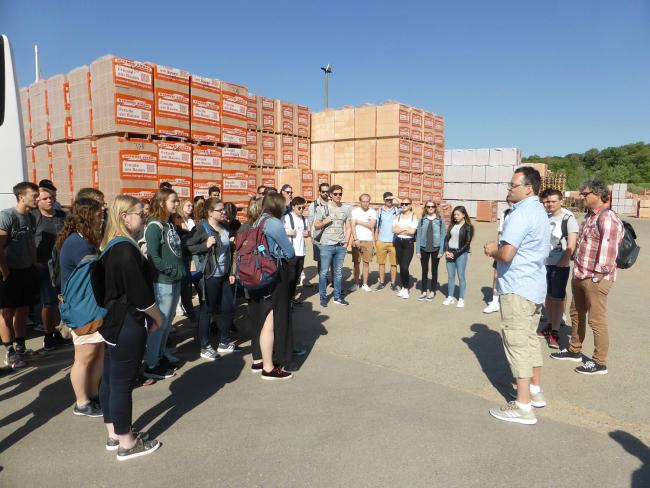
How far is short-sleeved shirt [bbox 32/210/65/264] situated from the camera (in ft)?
17.0

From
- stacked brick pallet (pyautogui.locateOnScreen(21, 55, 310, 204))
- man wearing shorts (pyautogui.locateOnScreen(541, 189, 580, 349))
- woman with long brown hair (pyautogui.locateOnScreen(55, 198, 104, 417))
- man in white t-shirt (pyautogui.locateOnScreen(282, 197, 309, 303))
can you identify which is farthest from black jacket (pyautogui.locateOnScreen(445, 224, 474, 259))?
stacked brick pallet (pyautogui.locateOnScreen(21, 55, 310, 204))

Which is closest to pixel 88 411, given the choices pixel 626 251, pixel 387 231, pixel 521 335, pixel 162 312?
pixel 162 312

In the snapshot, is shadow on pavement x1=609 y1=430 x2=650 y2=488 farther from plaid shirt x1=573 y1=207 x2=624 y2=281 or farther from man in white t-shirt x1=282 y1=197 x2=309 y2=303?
man in white t-shirt x1=282 y1=197 x2=309 y2=303

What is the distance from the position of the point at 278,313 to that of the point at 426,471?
6.68 ft

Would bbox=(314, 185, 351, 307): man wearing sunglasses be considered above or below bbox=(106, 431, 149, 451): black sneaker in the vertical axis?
above

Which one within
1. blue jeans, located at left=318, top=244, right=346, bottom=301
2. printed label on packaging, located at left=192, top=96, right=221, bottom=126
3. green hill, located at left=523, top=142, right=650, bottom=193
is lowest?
blue jeans, located at left=318, top=244, right=346, bottom=301

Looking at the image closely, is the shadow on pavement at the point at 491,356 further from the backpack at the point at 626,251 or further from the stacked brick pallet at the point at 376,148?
the stacked brick pallet at the point at 376,148

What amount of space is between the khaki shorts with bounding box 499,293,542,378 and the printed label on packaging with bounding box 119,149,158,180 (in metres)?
7.52

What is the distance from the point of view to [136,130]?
8812 mm

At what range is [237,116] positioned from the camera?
1083 cm

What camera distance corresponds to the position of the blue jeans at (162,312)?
13.9 ft

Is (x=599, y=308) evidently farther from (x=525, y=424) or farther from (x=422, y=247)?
(x=422, y=247)

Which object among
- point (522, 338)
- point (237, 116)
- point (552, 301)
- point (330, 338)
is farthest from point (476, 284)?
point (237, 116)

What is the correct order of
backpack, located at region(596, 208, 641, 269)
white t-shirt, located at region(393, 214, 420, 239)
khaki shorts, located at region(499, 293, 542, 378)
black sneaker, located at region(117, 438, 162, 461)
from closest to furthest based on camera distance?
1. black sneaker, located at region(117, 438, 162, 461)
2. khaki shorts, located at region(499, 293, 542, 378)
3. backpack, located at region(596, 208, 641, 269)
4. white t-shirt, located at region(393, 214, 420, 239)
